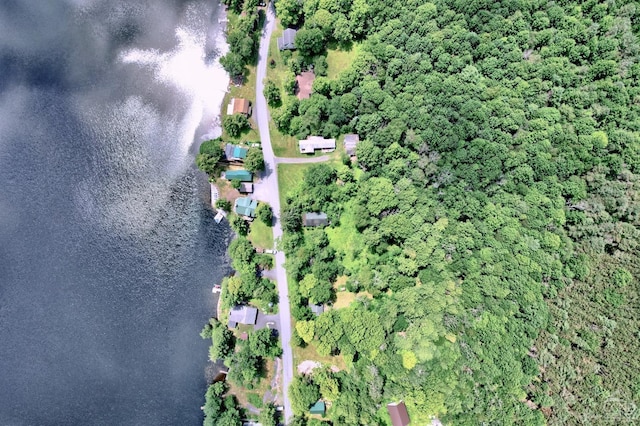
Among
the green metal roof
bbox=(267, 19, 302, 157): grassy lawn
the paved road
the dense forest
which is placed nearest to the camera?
the dense forest

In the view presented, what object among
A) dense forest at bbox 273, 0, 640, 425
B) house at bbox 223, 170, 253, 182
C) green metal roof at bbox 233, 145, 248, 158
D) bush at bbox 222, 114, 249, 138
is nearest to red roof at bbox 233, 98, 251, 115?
bush at bbox 222, 114, 249, 138

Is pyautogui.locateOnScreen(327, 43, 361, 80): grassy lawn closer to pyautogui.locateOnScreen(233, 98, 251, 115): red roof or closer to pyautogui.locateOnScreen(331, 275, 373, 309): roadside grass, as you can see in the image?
pyautogui.locateOnScreen(233, 98, 251, 115): red roof

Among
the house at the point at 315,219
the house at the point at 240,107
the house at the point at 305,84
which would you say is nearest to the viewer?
the house at the point at 315,219

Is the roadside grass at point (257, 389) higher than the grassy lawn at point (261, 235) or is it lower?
lower

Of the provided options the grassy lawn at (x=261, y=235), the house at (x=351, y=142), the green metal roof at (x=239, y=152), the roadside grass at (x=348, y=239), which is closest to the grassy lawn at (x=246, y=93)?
the green metal roof at (x=239, y=152)

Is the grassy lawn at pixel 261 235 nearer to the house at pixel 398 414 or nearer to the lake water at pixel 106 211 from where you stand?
the lake water at pixel 106 211

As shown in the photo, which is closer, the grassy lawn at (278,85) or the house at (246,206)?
the house at (246,206)

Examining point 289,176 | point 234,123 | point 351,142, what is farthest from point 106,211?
point 351,142

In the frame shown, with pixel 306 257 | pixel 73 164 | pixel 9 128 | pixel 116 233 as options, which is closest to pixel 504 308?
pixel 306 257
